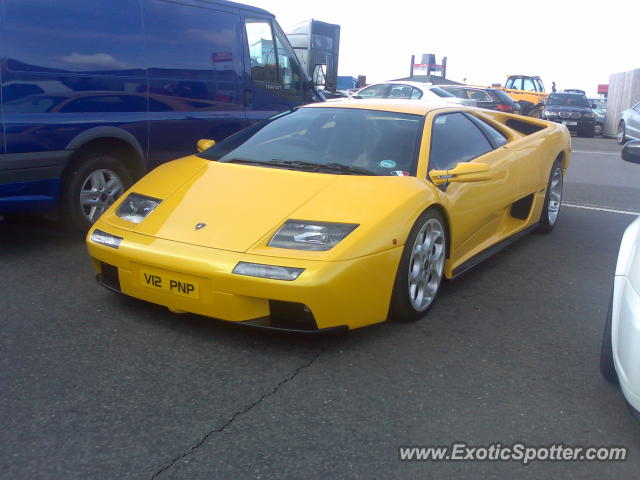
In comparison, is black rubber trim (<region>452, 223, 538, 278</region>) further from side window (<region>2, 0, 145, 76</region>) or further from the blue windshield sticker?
side window (<region>2, 0, 145, 76</region>)

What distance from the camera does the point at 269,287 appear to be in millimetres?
3262

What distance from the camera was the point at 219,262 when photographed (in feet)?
11.0

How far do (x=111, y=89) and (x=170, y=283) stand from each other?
2.62 meters

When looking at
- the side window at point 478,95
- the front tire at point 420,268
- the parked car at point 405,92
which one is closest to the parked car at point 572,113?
the side window at point 478,95

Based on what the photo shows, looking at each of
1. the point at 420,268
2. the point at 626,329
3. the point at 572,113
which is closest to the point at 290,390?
the point at 420,268

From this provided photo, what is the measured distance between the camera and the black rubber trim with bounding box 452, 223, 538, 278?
443 centimetres

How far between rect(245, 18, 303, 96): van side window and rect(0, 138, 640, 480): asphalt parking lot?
11.0ft

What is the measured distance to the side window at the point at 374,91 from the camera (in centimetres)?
1703

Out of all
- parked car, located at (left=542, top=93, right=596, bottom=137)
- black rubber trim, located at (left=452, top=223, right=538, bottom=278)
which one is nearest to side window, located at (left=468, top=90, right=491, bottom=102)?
parked car, located at (left=542, top=93, right=596, bottom=137)

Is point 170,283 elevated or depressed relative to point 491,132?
depressed

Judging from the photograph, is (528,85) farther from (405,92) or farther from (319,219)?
(319,219)

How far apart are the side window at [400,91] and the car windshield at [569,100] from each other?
9296 millimetres

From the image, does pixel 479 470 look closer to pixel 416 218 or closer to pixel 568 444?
pixel 568 444

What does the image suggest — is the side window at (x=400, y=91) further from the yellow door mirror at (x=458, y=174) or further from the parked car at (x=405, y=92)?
the yellow door mirror at (x=458, y=174)
